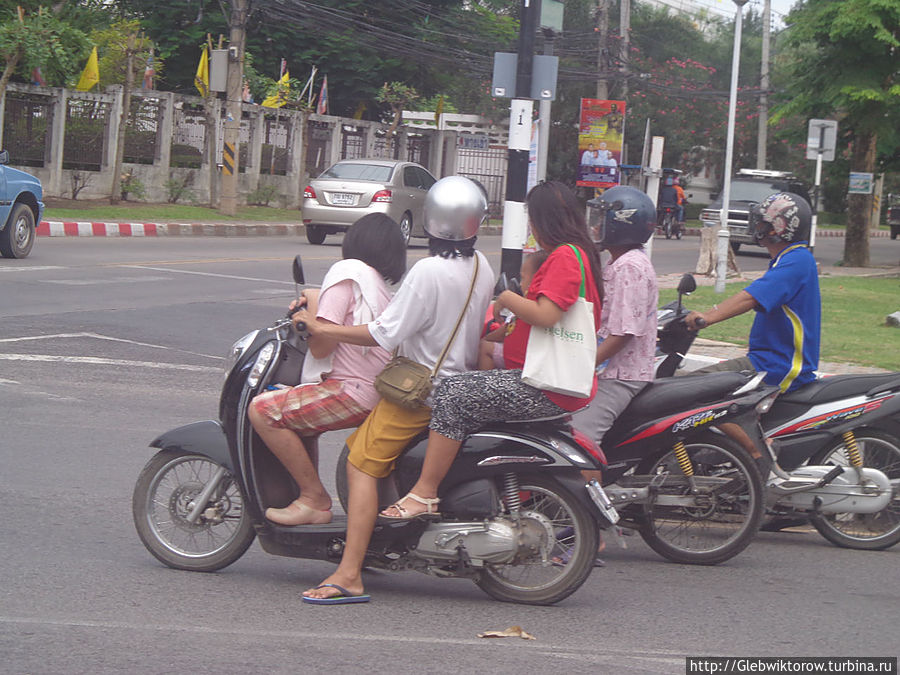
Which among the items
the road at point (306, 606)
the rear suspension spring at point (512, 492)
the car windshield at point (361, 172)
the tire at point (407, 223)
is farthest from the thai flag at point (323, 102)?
the rear suspension spring at point (512, 492)

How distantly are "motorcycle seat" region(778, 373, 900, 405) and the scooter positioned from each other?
1.53m

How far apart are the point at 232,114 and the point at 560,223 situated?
24702 millimetres

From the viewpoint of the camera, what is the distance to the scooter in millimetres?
4625

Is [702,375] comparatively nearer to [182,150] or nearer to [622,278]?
[622,278]

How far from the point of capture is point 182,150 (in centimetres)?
3188

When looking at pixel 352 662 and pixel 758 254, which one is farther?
pixel 758 254

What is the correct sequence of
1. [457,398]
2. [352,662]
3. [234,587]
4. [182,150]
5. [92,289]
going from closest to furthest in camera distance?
[352,662]
[457,398]
[234,587]
[92,289]
[182,150]

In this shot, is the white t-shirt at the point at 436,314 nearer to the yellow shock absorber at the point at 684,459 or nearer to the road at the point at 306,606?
the road at the point at 306,606

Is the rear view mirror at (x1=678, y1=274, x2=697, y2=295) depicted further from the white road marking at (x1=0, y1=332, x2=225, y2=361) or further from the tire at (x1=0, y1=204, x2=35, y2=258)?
the tire at (x1=0, y1=204, x2=35, y2=258)

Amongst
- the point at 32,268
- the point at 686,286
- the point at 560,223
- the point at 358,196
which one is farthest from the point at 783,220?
the point at 358,196

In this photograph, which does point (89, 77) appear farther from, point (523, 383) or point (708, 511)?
point (523, 383)

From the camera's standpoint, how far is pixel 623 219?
5.46 m

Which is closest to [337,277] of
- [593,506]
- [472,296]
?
[472,296]

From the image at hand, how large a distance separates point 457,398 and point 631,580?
134 cm
